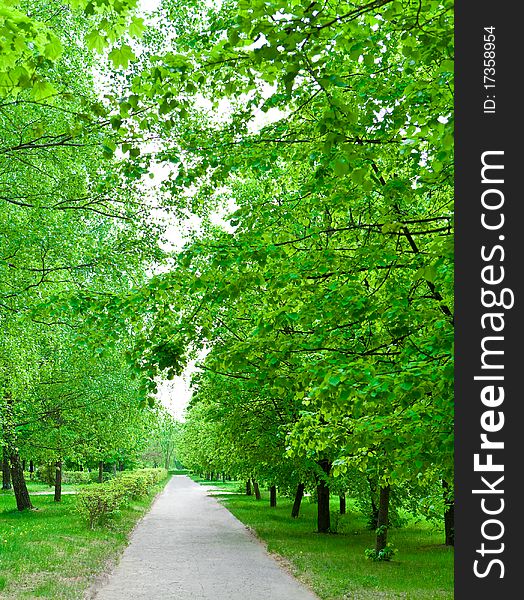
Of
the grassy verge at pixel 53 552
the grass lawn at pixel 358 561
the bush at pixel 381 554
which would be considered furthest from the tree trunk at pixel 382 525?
the grassy verge at pixel 53 552

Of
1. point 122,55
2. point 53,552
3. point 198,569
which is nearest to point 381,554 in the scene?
point 198,569

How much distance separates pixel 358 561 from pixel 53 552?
21.5ft

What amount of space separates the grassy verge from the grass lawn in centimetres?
397

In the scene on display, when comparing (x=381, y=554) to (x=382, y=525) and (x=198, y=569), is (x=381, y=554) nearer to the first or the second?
(x=382, y=525)

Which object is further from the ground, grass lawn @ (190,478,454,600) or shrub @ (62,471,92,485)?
grass lawn @ (190,478,454,600)

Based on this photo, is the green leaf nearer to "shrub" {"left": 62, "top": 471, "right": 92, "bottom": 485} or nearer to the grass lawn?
the grass lawn

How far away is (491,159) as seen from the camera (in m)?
3.68

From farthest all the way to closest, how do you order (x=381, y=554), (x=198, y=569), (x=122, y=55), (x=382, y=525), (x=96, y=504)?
(x=96, y=504) < (x=382, y=525) < (x=381, y=554) < (x=198, y=569) < (x=122, y=55)

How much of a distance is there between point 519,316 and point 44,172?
31.9 ft

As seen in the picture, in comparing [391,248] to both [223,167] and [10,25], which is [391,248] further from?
[10,25]

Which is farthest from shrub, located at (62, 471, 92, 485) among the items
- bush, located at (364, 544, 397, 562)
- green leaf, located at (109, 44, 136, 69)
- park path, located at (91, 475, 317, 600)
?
green leaf, located at (109, 44, 136, 69)

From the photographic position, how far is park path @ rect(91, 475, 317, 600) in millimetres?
10391

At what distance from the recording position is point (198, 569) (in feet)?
42.2

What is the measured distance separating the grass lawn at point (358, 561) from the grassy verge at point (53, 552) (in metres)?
3.97
